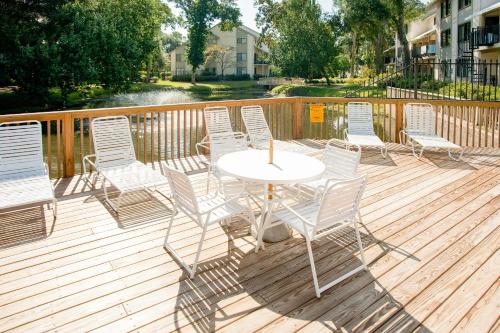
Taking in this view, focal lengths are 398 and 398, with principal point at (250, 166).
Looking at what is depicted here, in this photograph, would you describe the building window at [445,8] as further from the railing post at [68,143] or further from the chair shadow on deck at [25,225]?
the chair shadow on deck at [25,225]

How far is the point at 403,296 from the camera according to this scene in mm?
2844

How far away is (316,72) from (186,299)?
37.5 m

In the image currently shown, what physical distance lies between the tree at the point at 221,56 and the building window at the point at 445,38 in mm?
27796

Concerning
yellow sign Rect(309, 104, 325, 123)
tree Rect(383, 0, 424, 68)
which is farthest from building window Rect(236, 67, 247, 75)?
yellow sign Rect(309, 104, 325, 123)

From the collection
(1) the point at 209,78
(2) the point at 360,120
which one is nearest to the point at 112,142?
(2) the point at 360,120

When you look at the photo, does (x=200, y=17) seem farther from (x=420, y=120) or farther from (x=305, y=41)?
(x=420, y=120)

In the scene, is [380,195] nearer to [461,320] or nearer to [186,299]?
[461,320]

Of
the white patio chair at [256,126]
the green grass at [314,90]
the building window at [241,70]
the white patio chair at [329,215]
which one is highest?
the building window at [241,70]

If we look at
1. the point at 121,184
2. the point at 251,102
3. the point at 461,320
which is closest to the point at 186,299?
the point at 461,320

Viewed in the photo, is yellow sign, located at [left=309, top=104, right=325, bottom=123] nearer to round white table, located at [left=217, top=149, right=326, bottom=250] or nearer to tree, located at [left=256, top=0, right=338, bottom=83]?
round white table, located at [left=217, top=149, right=326, bottom=250]

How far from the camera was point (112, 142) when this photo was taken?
5438 mm

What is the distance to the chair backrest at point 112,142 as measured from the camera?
17.4ft

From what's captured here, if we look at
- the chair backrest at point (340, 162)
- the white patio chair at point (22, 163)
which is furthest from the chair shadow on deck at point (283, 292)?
the white patio chair at point (22, 163)

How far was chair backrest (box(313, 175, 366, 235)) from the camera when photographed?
2.76 metres
